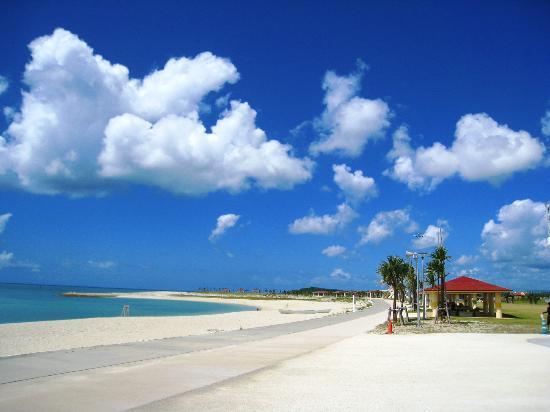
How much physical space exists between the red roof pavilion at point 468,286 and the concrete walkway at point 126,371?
81.8 ft

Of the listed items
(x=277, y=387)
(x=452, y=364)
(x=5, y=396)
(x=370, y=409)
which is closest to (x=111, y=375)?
(x=5, y=396)

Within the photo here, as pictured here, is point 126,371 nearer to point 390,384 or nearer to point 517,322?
point 390,384

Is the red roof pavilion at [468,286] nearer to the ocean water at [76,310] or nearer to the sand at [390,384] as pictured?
the sand at [390,384]

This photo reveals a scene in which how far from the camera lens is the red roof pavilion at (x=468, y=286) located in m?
38.9

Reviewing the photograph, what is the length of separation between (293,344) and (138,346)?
17.8 feet

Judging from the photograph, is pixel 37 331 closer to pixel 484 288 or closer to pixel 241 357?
pixel 241 357

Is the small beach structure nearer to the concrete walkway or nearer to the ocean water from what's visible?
the concrete walkway

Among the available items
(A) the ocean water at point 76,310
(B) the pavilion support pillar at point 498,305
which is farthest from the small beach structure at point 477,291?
(A) the ocean water at point 76,310

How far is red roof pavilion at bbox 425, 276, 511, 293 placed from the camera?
38.9 meters

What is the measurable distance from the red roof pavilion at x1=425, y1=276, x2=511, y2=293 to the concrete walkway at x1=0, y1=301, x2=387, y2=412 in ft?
81.8

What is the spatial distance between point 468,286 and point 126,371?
34.0 meters

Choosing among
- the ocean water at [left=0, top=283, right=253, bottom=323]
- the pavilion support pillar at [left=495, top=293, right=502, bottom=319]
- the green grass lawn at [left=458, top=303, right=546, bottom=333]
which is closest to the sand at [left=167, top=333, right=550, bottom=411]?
the green grass lawn at [left=458, top=303, right=546, bottom=333]

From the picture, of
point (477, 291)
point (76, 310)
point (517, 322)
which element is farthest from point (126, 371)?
point (76, 310)

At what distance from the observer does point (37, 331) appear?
24609 millimetres
